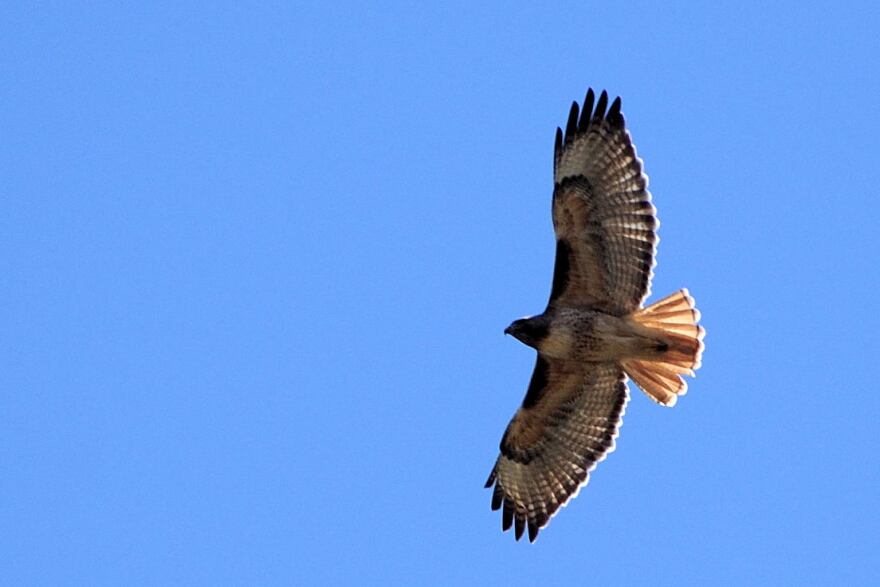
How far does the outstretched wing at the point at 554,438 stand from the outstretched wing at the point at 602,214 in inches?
27.4

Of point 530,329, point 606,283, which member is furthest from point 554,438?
point 606,283

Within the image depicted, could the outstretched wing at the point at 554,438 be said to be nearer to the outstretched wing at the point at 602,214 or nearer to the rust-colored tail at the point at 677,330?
the rust-colored tail at the point at 677,330

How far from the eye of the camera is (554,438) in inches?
476

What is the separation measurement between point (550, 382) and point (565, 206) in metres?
1.46

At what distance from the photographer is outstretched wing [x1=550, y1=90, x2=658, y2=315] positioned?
1117 centimetres

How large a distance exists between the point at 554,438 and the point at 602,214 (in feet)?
6.40

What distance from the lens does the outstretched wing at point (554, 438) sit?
11828 millimetres

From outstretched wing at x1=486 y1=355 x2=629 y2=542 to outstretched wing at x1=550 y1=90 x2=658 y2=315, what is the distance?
2.29ft

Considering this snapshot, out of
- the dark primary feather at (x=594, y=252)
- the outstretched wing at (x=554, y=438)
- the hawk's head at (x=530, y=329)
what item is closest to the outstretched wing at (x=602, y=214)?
the dark primary feather at (x=594, y=252)

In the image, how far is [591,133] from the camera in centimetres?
1132

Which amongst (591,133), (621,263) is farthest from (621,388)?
(591,133)

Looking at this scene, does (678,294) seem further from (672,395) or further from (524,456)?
(524,456)

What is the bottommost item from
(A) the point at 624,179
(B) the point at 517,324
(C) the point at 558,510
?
(C) the point at 558,510

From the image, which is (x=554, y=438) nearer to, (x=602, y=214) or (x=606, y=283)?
(x=606, y=283)
